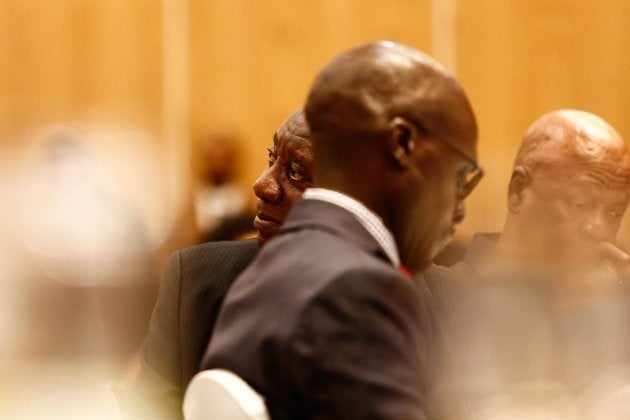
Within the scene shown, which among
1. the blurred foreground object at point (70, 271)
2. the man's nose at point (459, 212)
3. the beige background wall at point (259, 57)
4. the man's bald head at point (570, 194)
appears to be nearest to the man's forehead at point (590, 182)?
the man's bald head at point (570, 194)

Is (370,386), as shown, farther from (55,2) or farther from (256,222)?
(55,2)

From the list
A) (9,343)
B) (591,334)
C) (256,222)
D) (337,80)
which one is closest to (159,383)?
(256,222)

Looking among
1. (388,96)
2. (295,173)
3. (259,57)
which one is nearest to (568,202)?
(295,173)

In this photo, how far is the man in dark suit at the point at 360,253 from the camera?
1063mm

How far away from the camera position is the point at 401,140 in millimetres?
1143

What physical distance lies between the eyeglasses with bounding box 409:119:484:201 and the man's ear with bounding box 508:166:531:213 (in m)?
0.79

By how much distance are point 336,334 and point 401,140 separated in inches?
8.0

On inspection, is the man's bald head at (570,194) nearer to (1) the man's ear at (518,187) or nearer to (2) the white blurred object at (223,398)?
(1) the man's ear at (518,187)

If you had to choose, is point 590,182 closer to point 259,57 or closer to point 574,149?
point 574,149

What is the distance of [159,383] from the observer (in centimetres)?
182

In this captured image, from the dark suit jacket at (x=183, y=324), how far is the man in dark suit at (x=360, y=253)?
0.59m

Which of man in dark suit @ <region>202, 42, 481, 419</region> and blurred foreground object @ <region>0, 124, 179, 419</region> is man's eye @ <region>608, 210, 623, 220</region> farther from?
blurred foreground object @ <region>0, 124, 179, 419</region>

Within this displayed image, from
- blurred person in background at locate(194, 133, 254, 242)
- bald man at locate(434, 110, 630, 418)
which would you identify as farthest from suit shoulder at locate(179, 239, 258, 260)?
blurred person in background at locate(194, 133, 254, 242)

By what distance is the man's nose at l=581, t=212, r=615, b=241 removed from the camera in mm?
1886
